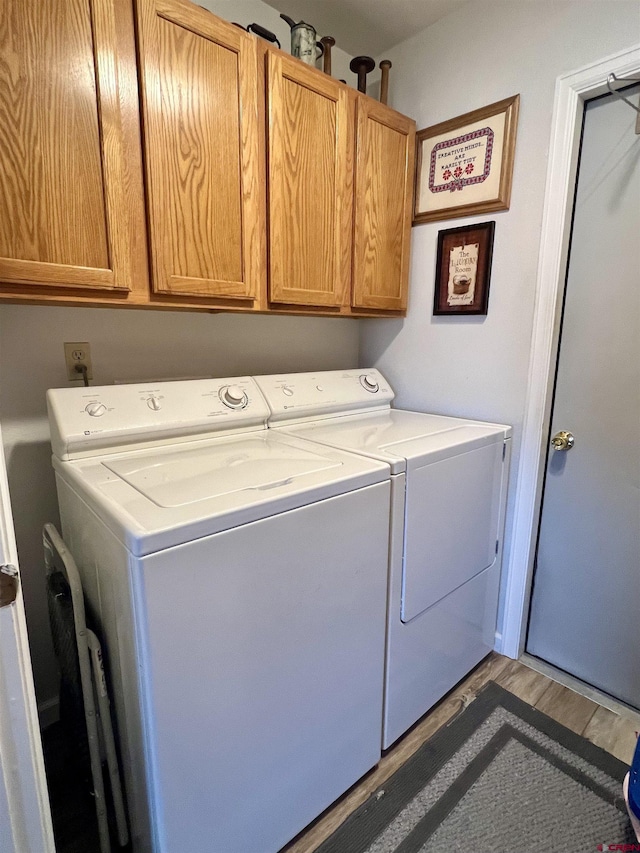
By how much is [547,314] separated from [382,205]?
2.56ft

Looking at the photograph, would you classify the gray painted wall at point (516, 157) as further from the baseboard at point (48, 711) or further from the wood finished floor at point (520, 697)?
the baseboard at point (48, 711)

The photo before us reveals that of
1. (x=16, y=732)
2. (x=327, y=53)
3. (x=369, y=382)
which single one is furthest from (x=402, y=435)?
(x=327, y=53)

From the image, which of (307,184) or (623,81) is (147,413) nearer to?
(307,184)

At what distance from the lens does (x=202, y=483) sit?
1042 millimetres

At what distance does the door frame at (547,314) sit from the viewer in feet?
4.72

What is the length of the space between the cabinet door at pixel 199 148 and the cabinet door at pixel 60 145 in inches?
3.7

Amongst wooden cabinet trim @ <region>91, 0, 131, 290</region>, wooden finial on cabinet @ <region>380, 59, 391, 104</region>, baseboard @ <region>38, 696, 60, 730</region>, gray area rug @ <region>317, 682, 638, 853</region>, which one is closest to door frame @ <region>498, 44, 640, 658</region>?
gray area rug @ <region>317, 682, 638, 853</region>

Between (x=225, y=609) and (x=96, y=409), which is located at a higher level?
(x=96, y=409)

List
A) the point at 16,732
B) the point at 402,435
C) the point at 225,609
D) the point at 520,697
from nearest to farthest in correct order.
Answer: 1. the point at 16,732
2. the point at 225,609
3. the point at 402,435
4. the point at 520,697

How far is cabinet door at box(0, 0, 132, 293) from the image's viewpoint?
97 centimetres

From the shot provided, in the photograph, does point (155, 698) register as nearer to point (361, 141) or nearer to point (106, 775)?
point (106, 775)

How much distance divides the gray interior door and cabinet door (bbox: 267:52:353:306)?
0.84m

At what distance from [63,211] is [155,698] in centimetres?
111

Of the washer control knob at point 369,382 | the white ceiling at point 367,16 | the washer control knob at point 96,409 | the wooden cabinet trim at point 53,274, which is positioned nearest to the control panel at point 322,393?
the washer control knob at point 369,382
